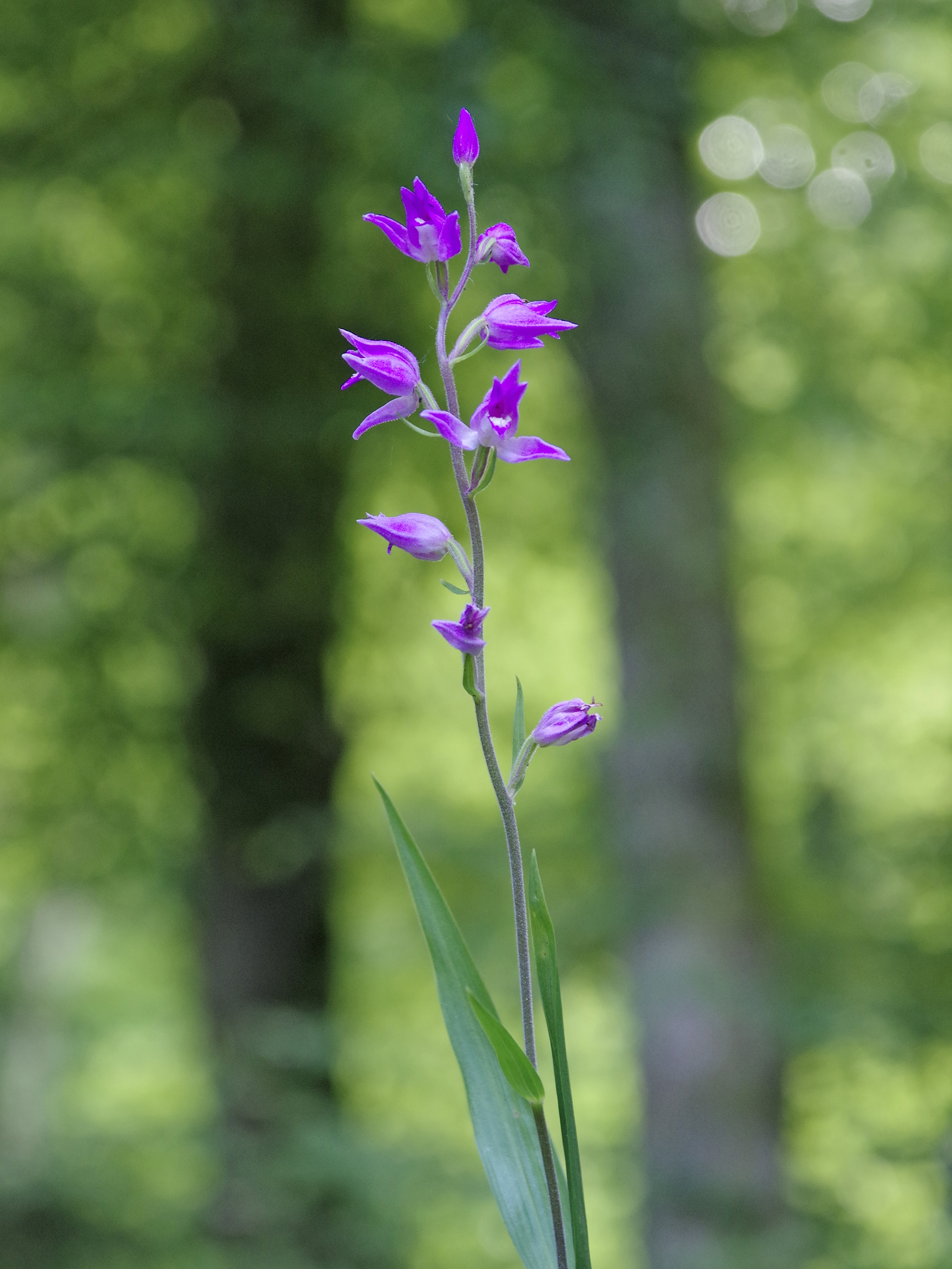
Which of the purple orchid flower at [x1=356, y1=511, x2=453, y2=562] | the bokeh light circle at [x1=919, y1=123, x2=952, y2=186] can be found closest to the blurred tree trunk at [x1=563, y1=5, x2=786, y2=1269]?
the bokeh light circle at [x1=919, y1=123, x2=952, y2=186]

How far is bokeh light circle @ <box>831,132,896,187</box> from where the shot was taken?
293 cm

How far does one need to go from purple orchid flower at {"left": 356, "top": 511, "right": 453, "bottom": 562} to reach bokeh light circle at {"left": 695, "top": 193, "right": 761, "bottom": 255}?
133 inches

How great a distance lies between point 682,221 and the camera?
11.9 ft

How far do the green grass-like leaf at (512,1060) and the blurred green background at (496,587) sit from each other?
7.63 feet

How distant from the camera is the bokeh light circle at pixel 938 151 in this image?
300cm

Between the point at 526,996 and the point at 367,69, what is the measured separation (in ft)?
9.68

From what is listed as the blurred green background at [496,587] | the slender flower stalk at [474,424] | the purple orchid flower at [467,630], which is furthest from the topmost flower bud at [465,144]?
the blurred green background at [496,587]

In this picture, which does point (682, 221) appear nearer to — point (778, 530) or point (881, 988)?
point (778, 530)

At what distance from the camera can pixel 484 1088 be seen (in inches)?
25.8

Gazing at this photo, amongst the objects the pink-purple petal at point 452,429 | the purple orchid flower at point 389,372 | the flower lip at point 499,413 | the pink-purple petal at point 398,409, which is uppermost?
the purple orchid flower at point 389,372

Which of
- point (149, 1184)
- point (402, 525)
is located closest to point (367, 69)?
point (402, 525)

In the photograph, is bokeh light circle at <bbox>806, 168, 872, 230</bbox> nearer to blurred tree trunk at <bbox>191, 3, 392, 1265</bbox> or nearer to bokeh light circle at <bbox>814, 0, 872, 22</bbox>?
bokeh light circle at <bbox>814, 0, 872, 22</bbox>

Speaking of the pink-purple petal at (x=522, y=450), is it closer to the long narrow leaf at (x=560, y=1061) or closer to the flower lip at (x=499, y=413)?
the flower lip at (x=499, y=413)

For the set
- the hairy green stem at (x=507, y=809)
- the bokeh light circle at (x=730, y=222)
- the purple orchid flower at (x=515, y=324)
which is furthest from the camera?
the bokeh light circle at (x=730, y=222)
